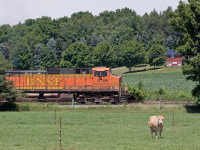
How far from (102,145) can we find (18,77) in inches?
1054

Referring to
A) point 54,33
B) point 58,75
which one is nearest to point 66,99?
point 58,75

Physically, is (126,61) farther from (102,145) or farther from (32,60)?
(102,145)

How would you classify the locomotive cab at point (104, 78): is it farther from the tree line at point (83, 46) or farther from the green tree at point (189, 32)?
the tree line at point (83, 46)

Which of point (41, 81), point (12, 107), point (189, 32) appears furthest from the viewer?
point (41, 81)

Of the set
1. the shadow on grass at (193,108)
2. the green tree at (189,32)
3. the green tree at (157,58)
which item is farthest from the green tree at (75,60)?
the green tree at (189,32)

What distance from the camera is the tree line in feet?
346

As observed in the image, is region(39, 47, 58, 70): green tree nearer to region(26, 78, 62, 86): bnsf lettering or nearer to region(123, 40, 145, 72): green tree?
region(123, 40, 145, 72): green tree

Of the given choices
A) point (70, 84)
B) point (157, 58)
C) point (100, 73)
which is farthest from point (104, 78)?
point (157, 58)

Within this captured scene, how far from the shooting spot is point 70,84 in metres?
37.5

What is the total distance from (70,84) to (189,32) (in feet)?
55.9

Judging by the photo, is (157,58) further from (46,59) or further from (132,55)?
(46,59)

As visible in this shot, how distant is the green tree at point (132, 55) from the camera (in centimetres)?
10603

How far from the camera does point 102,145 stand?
13.9 meters

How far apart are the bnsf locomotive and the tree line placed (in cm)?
1908
